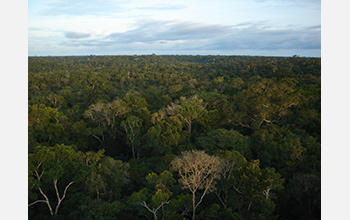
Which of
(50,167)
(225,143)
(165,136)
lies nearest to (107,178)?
(50,167)

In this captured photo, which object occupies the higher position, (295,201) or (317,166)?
(317,166)

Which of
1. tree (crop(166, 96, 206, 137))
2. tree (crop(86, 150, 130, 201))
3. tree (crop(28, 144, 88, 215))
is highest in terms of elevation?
tree (crop(166, 96, 206, 137))

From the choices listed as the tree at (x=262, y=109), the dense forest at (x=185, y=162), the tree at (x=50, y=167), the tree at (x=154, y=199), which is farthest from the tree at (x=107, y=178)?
the tree at (x=262, y=109)

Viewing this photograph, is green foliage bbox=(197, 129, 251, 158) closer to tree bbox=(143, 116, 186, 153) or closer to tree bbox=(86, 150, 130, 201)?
tree bbox=(143, 116, 186, 153)

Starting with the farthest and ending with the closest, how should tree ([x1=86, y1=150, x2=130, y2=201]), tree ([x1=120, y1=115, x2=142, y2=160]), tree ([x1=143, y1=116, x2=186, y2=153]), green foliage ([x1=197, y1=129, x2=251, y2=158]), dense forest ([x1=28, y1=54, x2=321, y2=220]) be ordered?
tree ([x1=120, y1=115, x2=142, y2=160]) < tree ([x1=143, y1=116, x2=186, y2=153]) < green foliage ([x1=197, y1=129, x2=251, y2=158]) < tree ([x1=86, y1=150, x2=130, y2=201]) < dense forest ([x1=28, y1=54, x2=321, y2=220])

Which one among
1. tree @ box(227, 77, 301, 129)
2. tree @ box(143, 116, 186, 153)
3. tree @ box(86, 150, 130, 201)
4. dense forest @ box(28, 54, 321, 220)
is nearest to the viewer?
dense forest @ box(28, 54, 321, 220)

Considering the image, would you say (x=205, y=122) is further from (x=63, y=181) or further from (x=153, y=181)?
(x=63, y=181)

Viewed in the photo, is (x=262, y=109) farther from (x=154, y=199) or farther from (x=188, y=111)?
(x=154, y=199)

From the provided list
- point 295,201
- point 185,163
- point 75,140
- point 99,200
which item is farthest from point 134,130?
point 295,201

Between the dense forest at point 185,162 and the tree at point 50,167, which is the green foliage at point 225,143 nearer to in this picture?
the dense forest at point 185,162

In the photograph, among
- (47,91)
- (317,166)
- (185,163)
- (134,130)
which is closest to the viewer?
(185,163)

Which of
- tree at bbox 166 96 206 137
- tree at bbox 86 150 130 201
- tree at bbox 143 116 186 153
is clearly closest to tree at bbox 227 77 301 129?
tree at bbox 166 96 206 137
